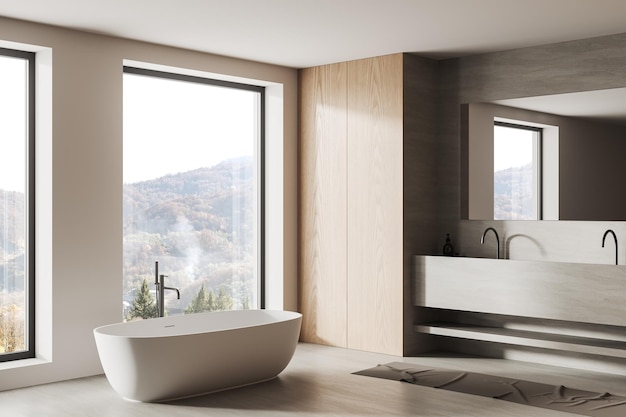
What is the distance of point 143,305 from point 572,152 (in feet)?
11.8

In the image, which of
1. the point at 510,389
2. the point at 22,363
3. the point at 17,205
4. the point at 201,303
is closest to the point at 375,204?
the point at 201,303

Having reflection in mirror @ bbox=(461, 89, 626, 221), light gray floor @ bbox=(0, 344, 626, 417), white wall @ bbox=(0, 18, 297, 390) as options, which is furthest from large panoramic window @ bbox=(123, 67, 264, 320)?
reflection in mirror @ bbox=(461, 89, 626, 221)

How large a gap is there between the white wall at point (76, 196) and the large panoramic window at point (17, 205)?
0.09m

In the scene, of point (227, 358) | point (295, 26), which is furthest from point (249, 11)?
point (227, 358)

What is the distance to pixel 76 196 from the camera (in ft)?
18.8

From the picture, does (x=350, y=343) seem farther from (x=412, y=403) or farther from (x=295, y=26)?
(x=295, y=26)

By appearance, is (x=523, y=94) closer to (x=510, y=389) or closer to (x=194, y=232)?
(x=510, y=389)

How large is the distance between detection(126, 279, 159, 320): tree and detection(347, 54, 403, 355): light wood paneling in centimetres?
170

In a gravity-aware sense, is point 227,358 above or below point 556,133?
below

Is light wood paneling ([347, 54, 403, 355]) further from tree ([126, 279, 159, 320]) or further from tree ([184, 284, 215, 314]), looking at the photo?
tree ([126, 279, 159, 320])

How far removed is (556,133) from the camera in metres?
6.13

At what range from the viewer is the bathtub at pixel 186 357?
483cm

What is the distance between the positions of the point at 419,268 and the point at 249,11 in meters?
2.61

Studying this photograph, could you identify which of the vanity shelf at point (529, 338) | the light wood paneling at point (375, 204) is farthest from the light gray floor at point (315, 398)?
the light wood paneling at point (375, 204)
